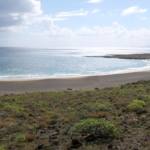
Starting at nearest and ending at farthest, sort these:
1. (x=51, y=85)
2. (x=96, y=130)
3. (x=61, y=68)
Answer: (x=96, y=130) → (x=51, y=85) → (x=61, y=68)

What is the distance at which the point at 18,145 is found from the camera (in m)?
8.34

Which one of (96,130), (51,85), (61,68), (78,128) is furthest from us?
(61,68)

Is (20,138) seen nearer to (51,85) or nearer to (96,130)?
(96,130)

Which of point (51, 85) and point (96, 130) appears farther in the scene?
point (51, 85)

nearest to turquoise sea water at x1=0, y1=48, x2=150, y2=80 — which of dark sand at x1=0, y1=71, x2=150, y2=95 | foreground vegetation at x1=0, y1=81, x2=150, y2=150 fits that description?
dark sand at x1=0, y1=71, x2=150, y2=95

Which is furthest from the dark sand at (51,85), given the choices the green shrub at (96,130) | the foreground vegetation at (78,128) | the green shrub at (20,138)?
the green shrub at (96,130)

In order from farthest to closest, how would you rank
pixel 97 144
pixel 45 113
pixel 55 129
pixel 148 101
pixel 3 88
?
pixel 3 88 → pixel 148 101 → pixel 45 113 → pixel 55 129 → pixel 97 144

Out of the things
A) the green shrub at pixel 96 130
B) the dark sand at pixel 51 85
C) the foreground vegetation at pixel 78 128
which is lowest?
the dark sand at pixel 51 85

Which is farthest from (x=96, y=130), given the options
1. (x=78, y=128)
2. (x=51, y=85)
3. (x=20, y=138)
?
(x=51, y=85)

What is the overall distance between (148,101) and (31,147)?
762 cm

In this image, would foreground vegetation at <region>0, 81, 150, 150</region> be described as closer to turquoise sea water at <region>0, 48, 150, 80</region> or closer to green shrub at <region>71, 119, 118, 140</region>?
green shrub at <region>71, 119, 118, 140</region>

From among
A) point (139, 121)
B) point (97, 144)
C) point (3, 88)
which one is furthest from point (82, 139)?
point (3, 88)

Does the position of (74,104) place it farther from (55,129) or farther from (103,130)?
A: (103,130)

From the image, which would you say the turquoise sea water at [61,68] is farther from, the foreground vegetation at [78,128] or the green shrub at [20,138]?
the green shrub at [20,138]
